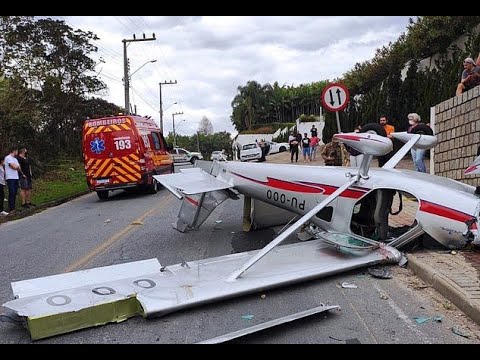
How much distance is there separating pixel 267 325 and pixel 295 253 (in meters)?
1.96

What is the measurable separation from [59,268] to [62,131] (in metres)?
24.6

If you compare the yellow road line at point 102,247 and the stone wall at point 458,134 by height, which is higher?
the stone wall at point 458,134

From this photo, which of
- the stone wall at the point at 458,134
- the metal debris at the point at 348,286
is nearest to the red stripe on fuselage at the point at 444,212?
the metal debris at the point at 348,286

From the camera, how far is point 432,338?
12.3ft

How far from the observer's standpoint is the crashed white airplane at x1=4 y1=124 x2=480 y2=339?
4305 mm

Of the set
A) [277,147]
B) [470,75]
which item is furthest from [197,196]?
[277,147]

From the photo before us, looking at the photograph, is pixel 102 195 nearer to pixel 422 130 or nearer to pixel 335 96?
pixel 335 96

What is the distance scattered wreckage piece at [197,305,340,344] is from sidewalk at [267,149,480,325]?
1.12 m

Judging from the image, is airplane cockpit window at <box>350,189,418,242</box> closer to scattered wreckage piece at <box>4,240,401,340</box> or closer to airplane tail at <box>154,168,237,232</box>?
scattered wreckage piece at <box>4,240,401,340</box>

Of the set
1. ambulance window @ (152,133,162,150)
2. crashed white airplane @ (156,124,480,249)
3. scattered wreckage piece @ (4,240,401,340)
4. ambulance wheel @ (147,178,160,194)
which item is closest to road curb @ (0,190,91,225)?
ambulance wheel @ (147,178,160,194)

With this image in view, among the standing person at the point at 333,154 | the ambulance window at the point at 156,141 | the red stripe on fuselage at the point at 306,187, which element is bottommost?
the red stripe on fuselage at the point at 306,187

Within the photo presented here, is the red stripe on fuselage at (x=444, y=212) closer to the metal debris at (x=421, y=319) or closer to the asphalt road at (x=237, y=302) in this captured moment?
the asphalt road at (x=237, y=302)

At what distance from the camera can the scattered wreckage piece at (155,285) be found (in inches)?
163
